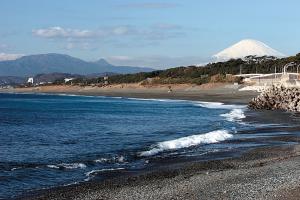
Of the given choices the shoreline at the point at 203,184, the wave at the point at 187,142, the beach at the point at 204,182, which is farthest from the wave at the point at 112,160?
the shoreline at the point at 203,184

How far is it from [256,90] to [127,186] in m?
85.9

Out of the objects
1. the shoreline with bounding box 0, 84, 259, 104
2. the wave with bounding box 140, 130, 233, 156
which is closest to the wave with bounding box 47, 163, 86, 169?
the wave with bounding box 140, 130, 233, 156

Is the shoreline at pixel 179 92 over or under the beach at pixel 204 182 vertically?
under

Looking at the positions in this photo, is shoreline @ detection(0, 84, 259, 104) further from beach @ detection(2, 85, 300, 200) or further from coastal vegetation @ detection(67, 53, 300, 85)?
beach @ detection(2, 85, 300, 200)

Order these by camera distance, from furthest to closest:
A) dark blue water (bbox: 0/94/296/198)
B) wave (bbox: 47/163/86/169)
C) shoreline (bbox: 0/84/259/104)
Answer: shoreline (bbox: 0/84/259/104) < wave (bbox: 47/163/86/169) < dark blue water (bbox: 0/94/296/198)

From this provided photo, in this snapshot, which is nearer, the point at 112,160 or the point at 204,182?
the point at 204,182

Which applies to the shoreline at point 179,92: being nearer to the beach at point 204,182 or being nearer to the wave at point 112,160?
the wave at point 112,160

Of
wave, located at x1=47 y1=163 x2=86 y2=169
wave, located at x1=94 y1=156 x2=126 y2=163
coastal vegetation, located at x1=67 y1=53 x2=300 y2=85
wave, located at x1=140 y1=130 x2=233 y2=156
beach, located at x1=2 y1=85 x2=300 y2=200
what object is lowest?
wave, located at x1=140 y1=130 x2=233 y2=156

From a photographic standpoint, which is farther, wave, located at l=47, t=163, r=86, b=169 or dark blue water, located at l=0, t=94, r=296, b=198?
wave, located at l=47, t=163, r=86, b=169

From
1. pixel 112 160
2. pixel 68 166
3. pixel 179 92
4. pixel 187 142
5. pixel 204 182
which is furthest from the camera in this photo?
pixel 179 92

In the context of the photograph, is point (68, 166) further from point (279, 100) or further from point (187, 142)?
point (279, 100)

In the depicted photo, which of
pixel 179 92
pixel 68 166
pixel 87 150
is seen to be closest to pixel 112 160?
pixel 68 166

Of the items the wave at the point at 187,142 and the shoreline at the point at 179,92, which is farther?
the shoreline at the point at 179,92

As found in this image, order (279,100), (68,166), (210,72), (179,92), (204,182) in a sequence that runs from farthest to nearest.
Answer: (210,72) < (179,92) < (279,100) < (68,166) < (204,182)
